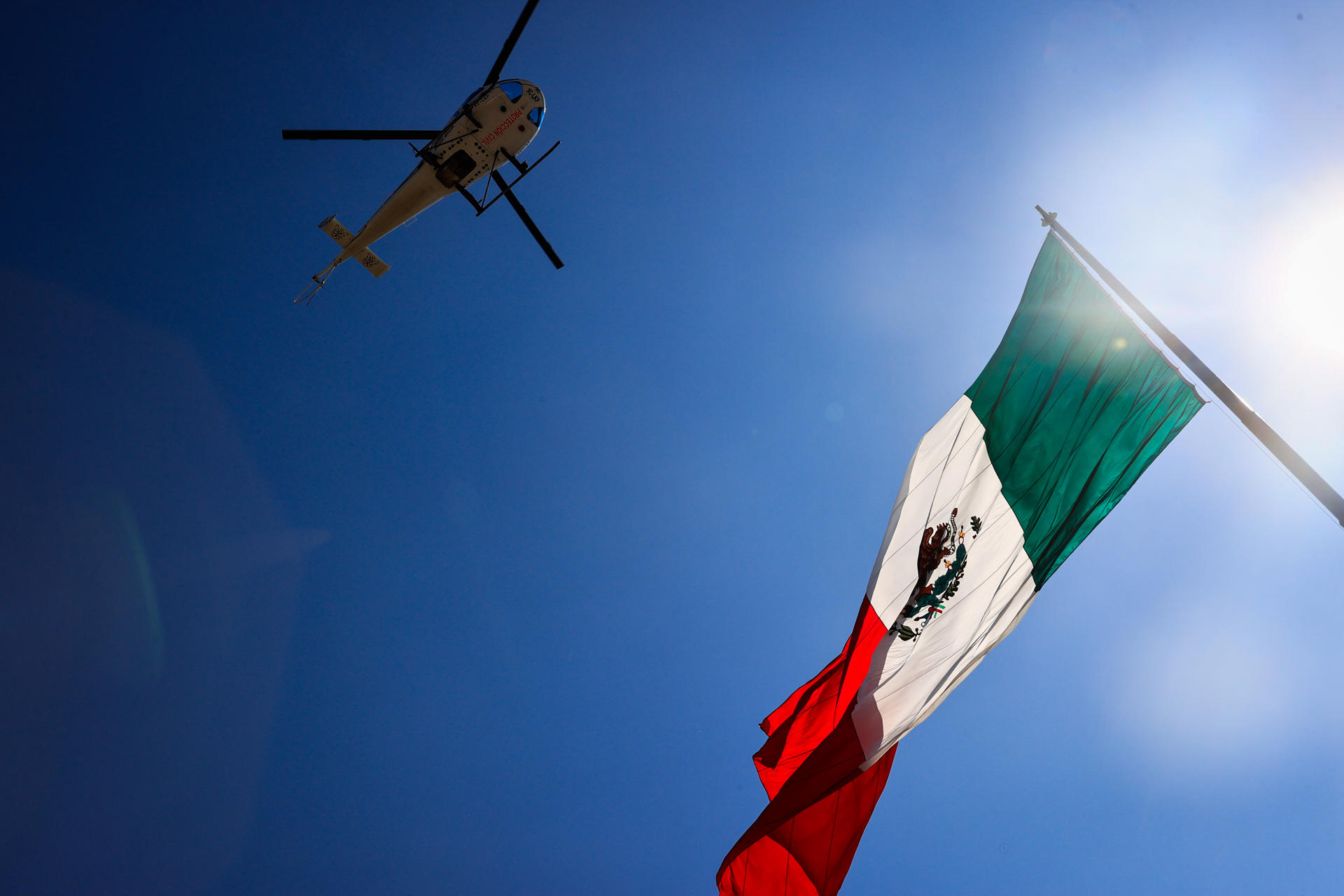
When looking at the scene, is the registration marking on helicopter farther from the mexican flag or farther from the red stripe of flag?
the red stripe of flag

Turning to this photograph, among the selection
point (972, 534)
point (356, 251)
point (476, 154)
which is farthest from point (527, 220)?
point (972, 534)

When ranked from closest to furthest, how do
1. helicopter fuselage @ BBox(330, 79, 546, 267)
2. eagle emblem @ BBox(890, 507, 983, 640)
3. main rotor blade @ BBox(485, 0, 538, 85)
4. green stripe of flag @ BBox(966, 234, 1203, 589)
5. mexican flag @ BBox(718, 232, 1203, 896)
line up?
green stripe of flag @ BBox(966, 234, 1203, 589)
mexican flag @ BBox(718, 232, 1203, 896)
eagle emblem @ BBox(890, 507, 983, 640)
main rotor blade @ BBox(485, 0, 538, 85)
helicopter fuselage @ BBox(330, 79, 546, 267)

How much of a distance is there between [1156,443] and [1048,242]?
2014mm

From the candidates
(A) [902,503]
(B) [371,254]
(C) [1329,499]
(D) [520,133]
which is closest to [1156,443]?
(C) [1329,499]

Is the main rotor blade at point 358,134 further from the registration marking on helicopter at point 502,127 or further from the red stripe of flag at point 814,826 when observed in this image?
the red stripe of flag at point 814,826

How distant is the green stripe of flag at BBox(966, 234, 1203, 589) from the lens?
4.59 m

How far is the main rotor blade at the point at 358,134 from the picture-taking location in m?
11.9

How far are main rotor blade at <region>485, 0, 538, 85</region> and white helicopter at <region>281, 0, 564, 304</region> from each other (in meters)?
0.02

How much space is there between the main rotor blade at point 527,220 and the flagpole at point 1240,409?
34.5ft

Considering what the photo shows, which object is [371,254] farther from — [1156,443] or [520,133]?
[1156,443]

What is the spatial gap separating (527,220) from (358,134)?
3361 mm

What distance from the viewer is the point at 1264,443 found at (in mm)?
3760

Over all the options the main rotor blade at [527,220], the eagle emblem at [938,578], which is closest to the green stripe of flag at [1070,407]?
the eagle emblem at [938,578]

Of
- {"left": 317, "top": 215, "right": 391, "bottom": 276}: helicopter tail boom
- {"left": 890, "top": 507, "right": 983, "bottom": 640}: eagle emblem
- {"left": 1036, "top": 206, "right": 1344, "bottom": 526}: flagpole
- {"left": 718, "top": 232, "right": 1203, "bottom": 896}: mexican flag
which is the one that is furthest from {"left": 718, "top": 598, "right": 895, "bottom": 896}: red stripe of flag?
{"left": 317, "top": 215, "right": 391, "bottom": 276}: helicopter tail boom
